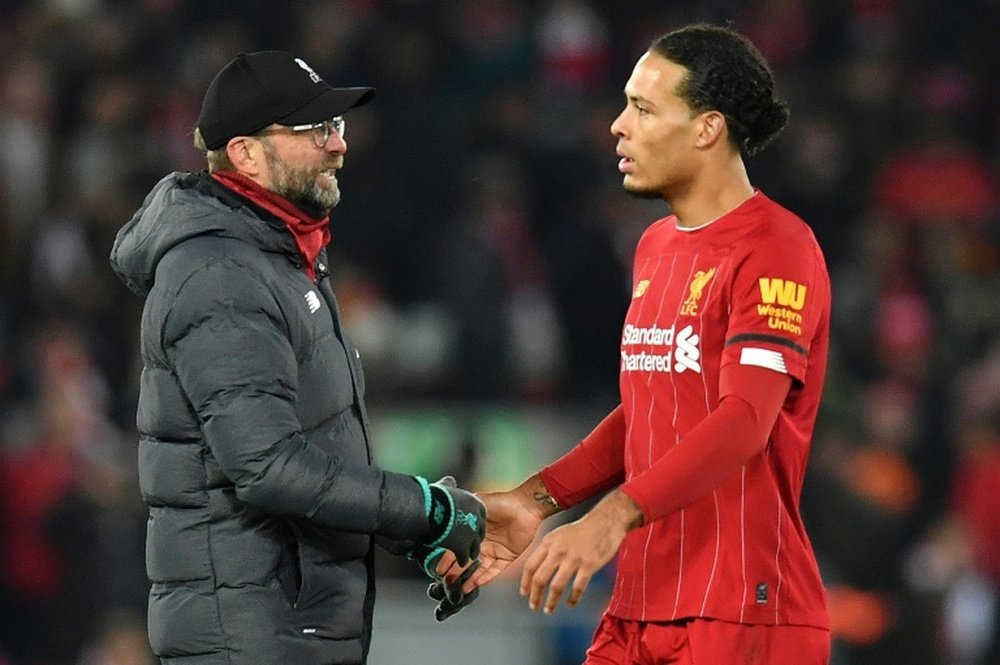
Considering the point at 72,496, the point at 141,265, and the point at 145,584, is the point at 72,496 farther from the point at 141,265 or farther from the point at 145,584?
the point at 141,265

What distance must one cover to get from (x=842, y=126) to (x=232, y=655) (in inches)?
334

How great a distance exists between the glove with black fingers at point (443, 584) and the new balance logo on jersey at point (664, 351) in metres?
0.66

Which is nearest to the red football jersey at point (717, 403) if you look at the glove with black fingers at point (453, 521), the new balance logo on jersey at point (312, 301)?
the glove with black fingers at point (453, 521)

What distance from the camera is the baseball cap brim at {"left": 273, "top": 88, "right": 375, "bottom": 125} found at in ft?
15.6

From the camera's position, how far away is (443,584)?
5.01m

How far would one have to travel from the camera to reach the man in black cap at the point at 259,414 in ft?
14.6

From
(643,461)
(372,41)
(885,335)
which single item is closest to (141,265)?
(643,461)

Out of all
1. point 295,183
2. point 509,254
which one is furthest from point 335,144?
point 509,254

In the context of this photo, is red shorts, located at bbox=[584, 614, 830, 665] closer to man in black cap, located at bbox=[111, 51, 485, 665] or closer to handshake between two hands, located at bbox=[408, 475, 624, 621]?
handshake between two hands, located at bbox=[408, 475, 624, 621]

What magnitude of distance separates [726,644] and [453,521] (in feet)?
2.30

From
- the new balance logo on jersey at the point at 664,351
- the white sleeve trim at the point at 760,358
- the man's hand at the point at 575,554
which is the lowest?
A: the man's hand at the point at 575,554

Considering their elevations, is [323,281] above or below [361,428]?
above

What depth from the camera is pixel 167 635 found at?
4.62 metres

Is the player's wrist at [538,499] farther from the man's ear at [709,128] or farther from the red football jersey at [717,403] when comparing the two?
the man's ear at [709,128]
